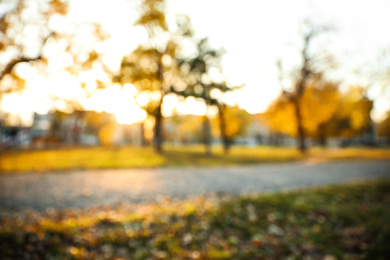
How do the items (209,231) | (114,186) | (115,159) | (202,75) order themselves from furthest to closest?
(202,75) → (115,159) → (114,186) → (209,231)

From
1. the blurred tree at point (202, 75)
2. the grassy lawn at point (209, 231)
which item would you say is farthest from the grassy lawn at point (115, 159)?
the grassy lawn at point (209, 231)

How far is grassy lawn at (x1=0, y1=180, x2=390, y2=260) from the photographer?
3.07 meters

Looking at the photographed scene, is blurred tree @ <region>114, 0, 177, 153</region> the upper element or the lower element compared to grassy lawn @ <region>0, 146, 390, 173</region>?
upper

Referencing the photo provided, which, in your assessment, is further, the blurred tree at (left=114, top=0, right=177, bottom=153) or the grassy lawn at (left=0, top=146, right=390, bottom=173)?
the blurred tree at (left=114, top=0, right=177, bottom=153)

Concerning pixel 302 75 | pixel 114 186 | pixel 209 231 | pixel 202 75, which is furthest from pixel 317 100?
pixel 209 231

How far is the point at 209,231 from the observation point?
12.3 feet

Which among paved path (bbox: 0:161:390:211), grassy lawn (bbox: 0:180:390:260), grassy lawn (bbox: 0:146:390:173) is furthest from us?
grassy lawn (bbox: 0:146:390:173)

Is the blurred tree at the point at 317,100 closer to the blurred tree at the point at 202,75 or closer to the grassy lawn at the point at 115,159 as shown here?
the grassy lawn at the point at 115,159

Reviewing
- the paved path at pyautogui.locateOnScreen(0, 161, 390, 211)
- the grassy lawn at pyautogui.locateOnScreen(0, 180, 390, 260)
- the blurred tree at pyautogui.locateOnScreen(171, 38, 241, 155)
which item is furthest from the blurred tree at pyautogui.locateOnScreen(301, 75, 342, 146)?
the grassy lawn at pyautogui.locateOnScreen(0, 180, 390, 260)

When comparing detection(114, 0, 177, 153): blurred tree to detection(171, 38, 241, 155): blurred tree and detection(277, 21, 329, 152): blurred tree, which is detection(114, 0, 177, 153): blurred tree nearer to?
detection(171, 38, 241, 155): blurred tree

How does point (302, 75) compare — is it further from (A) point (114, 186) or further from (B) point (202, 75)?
(A) point (114, 186)

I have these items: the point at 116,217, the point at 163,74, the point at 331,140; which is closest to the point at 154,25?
the point at 163,74

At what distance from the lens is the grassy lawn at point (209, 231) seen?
3066 mm

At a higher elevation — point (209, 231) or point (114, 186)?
point (114, 186)
